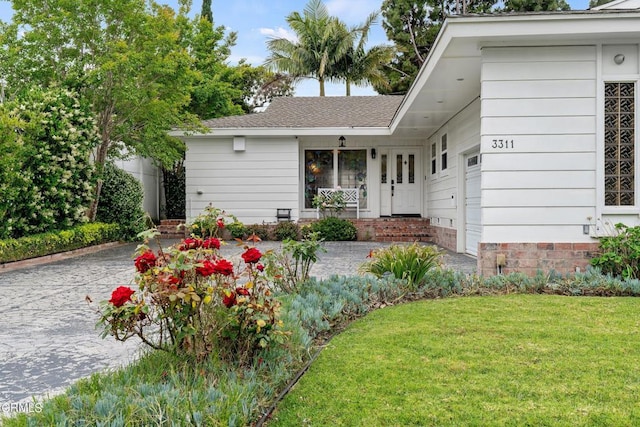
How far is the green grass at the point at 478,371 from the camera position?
2.41m

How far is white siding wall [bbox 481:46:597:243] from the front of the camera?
19.6 feet

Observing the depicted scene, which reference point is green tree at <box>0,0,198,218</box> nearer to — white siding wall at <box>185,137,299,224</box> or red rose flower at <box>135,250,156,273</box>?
white siding wall at <box>185,137,299,224</box>

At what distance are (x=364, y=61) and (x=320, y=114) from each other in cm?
1117

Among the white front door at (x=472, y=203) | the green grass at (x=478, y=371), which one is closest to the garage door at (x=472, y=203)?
the white front door at (x=472, y=203)

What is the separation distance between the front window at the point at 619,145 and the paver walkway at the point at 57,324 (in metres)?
2.44

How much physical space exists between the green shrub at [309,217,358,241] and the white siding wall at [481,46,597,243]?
6957 mm

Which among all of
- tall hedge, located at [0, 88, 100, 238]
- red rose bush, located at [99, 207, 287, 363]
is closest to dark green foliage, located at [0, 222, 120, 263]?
tall hedge, located at [0, 88, 100, 238]

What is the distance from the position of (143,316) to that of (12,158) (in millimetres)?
7211

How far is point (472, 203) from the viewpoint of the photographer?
9.09 m

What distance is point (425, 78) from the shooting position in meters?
7.38

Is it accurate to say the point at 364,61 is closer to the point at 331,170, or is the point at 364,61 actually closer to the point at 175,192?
the point at 331,170

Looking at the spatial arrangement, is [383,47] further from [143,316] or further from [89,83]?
[143,316]

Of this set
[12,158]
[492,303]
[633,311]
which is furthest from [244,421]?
[12,158]

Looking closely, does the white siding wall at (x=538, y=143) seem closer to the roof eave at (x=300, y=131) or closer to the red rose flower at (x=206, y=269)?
the red rose flower at (x=206, y=269)
